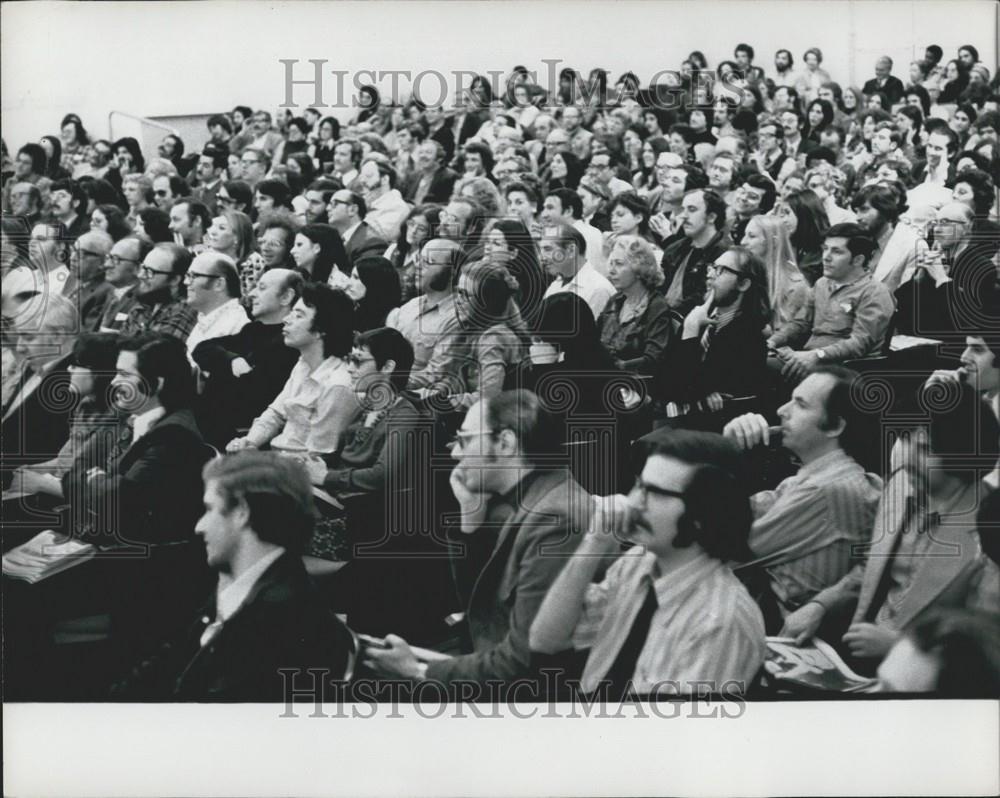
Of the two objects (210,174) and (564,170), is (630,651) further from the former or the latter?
(210,174)

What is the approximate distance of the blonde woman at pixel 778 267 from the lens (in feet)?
23.2

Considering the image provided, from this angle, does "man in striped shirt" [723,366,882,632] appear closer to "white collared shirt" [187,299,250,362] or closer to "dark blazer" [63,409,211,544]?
"white collared shirt" [187,299,250,362]

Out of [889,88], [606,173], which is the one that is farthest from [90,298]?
[889,88]

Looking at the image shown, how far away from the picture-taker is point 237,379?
708 cm

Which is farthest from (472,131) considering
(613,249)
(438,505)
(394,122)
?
(438,505)

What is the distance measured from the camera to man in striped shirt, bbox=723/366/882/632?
272 inches

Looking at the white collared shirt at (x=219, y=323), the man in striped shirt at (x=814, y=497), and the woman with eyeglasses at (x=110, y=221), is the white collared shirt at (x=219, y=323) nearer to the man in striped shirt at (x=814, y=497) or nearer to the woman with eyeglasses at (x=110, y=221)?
the woman with eyeglasses at (x=110, y=221)

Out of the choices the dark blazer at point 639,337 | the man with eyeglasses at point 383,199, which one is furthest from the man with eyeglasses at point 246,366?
the dark blazer at point 639,337

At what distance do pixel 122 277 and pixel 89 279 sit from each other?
0.17 m

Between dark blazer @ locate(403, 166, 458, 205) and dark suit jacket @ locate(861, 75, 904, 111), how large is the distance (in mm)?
A: 2079

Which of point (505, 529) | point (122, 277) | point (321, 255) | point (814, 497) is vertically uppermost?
point (321, 255)

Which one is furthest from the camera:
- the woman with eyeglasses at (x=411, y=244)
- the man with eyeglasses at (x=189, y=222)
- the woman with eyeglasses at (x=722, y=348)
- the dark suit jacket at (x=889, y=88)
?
the man with eyeglasses at (x=189, y=222)

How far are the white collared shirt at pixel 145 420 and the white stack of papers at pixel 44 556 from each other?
58 centimetres

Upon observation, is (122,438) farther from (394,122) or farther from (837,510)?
(837,510)
